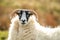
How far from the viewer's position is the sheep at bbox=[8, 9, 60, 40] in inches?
452

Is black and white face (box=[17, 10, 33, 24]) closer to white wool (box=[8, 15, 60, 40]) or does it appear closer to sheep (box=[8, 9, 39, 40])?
sheep (box=[8, 9, 39, 40])

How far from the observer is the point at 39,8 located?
28.0m

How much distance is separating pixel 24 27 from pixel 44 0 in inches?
768

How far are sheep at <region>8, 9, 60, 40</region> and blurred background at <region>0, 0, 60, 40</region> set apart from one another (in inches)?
418

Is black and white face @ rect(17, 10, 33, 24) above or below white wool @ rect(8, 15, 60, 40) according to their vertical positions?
above

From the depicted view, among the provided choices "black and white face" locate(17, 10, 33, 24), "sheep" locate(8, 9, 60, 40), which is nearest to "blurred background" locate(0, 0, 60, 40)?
"sheep" locate(8, 9, 60, 40)

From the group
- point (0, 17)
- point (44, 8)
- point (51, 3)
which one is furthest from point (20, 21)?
point (51, 3)

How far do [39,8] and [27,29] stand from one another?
1641 cm

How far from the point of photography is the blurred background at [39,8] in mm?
24212

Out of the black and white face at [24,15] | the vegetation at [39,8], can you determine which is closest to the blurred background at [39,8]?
the vegetation at [39,8]

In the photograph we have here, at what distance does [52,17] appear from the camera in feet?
86.8

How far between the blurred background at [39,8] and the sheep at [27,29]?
10617 millimetres

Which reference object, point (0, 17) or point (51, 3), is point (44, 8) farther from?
point (0, 17)

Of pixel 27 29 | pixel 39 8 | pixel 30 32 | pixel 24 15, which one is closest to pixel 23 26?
pixel 27 29
